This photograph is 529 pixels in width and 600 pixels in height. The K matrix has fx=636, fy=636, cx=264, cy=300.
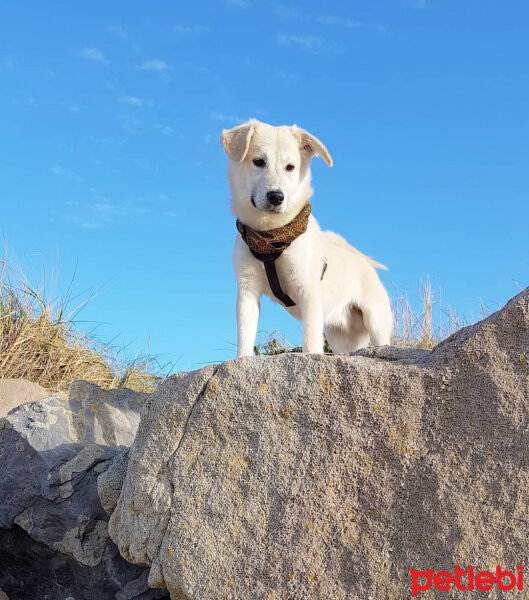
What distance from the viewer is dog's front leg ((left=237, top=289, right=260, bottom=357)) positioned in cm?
461

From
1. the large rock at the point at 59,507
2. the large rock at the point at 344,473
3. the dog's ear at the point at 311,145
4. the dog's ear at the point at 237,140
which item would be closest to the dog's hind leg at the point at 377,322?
the dog's ear at the point at 311,145

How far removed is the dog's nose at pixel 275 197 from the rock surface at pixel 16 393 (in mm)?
3389

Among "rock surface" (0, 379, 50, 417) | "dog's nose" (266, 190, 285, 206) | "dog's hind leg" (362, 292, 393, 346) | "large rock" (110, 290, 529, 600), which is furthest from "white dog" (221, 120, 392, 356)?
"rock surface" (0, 379, 50, 417)

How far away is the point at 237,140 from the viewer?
16.2 ft

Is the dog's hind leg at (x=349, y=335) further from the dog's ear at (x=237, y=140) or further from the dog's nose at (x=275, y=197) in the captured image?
the dog's ear at (x=237, y=140)

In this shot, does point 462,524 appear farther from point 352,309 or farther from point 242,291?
point 352,309

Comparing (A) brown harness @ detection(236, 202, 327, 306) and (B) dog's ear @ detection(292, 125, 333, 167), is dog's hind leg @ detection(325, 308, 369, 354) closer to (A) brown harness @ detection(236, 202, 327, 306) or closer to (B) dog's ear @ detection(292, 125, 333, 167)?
(A) brown harness @ detection(236, 202, 327, 306)

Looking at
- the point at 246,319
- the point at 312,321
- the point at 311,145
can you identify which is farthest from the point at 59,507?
the point at 311,145

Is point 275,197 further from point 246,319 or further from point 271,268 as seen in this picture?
point 246,319

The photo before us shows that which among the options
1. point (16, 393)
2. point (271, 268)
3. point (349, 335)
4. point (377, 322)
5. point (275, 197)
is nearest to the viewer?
point (275, 197)

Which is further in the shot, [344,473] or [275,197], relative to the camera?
[275,197]

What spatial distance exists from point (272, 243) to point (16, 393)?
338cm

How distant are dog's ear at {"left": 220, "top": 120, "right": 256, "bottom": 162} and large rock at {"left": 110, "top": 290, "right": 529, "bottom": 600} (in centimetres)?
237

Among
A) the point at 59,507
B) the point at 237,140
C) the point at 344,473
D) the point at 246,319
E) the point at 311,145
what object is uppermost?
the point at 311,145
